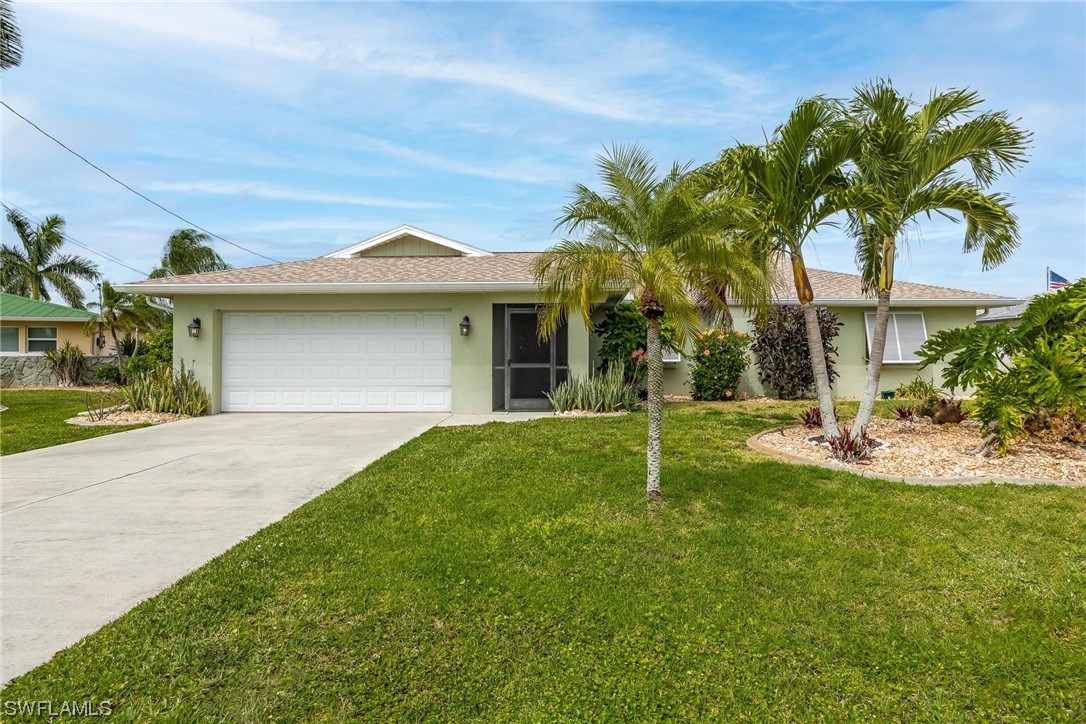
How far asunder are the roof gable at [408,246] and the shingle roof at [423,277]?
28cm

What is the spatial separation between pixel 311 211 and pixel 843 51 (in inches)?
852

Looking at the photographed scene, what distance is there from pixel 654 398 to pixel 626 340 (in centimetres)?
690

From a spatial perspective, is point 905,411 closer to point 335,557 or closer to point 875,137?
point 875,137

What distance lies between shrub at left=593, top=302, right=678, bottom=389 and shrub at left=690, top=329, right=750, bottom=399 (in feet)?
5.18

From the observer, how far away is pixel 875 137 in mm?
7281

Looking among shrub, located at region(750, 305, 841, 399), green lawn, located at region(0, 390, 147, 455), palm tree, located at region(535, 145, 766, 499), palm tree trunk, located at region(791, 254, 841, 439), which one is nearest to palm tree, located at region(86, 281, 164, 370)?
green lawn, located at region(0, 390, 147, 455)

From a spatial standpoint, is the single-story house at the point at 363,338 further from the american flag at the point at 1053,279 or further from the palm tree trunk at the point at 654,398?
the american flag at the point at 1053,279

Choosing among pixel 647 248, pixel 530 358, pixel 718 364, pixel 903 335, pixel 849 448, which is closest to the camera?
pixel 647 248

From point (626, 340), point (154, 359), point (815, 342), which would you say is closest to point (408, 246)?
point (154, 359)

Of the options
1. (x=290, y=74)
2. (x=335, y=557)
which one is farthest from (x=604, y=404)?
(x=290, y=74)

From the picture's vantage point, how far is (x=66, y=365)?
68.8 feet

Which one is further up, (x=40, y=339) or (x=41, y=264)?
(x=41, y=264)

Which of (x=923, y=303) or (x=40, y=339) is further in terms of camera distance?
(x=40, y=339)

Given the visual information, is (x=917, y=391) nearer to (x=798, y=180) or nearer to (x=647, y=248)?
(x=798, y=180)
